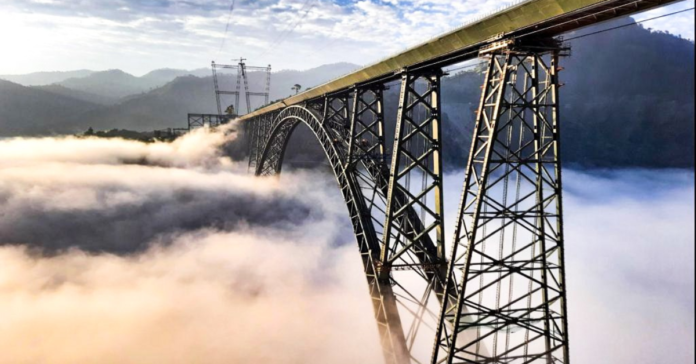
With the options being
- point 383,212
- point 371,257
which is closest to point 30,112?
point 371,257

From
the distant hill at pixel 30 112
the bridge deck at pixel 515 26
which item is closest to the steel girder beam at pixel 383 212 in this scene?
the bridge deck at pixel 515 26

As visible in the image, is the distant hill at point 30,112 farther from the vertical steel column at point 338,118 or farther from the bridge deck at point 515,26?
the bridge deck at point 515,26

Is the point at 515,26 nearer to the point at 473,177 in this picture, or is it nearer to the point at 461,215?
the point at 461,215

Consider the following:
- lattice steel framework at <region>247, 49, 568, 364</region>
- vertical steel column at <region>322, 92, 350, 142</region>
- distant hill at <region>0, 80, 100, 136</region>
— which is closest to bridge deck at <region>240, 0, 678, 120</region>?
lattice steel framework at <region>247, 49, 568, 364</region>

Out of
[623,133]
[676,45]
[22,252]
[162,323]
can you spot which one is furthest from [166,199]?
[676,45]

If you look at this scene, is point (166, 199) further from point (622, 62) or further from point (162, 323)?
point (622, 62)
